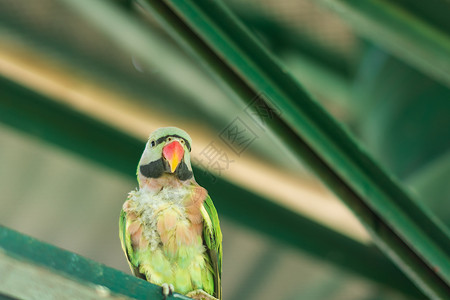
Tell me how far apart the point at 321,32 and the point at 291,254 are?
1.46 m

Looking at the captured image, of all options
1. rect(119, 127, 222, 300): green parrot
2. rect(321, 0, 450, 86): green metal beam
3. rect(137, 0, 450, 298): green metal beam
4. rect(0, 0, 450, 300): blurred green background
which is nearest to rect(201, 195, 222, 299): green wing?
rect(119, 127, 222, 300): green parrot

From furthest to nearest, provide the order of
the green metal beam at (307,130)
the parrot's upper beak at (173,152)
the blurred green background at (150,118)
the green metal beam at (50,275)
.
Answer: the blurred green background at (150,118), the green metal beam at (307,130), the parrot's upper beak at (173,152), the green metal beam at (50,275)

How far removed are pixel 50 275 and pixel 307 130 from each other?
0.75 m

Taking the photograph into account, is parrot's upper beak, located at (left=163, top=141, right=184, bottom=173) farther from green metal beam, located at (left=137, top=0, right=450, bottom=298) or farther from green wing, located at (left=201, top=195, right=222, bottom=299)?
green metal beam, located at (left=137, top=0, right=450, bottom=298)

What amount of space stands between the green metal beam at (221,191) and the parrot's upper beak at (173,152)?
4.66 feet

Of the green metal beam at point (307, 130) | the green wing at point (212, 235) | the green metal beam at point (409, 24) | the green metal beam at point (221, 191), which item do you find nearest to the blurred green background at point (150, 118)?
the green metal beam at point (221, 191)

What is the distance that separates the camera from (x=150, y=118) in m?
3.21

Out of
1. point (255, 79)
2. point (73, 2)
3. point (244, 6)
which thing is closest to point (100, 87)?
point (73, 2)

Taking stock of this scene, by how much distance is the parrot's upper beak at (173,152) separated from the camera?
115 cm

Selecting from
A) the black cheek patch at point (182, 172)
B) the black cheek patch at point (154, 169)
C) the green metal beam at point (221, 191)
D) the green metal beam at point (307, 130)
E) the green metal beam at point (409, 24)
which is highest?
the green metal beam at point (409, 24)

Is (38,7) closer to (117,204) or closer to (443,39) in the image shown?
(117,204)

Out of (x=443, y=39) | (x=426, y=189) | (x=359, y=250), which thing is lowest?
(x=359, y=250)

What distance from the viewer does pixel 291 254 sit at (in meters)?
3.15

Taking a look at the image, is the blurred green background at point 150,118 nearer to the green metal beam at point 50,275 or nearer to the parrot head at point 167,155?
the parrot head at point 167,155
